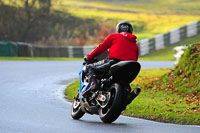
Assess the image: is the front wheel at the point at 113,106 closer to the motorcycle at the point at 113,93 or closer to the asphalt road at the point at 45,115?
the motorcycle at the point at 113,93

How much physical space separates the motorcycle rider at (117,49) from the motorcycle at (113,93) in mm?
147

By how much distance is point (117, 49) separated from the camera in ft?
33.6

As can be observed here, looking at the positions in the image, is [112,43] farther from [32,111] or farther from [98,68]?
[32,111]

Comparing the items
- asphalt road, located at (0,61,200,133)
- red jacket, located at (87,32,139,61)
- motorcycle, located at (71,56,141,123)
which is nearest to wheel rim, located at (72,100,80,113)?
asphalt road, located at (0,61,200,133)

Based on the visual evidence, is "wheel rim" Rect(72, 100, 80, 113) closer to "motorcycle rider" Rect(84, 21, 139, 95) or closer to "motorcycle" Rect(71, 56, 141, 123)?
"motorcycle" Rect(71, 56, 141, 123)

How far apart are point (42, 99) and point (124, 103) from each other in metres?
5.72

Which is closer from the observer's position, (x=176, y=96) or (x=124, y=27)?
(x=124, y=27)

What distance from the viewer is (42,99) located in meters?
15.2

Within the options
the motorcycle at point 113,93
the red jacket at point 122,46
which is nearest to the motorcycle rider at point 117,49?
the red jacket at point 122,46

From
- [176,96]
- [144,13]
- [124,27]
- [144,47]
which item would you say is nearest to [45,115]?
[124,27]

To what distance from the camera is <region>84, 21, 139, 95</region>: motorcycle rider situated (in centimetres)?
1026

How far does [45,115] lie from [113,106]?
7.89 feet

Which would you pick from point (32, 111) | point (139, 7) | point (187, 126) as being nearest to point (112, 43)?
point (187, 126)

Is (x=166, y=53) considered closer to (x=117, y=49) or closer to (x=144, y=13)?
(x=144, y=13)
